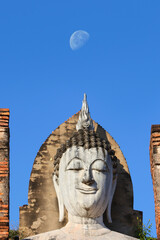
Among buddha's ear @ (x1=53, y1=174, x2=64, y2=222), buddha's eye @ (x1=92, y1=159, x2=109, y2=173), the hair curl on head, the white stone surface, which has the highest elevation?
the hair curl on head

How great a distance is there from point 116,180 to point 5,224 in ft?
9.74

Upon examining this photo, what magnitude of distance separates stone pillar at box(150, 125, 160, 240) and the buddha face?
3.44 feet

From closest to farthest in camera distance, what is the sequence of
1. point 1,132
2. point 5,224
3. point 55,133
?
point 5,224 < point 1,132 < point 55,133

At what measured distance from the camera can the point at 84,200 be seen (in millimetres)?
16828

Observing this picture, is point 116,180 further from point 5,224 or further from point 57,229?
point 5,224

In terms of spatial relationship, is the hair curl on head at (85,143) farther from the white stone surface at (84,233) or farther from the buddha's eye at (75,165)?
the white stone surface at (84,233)

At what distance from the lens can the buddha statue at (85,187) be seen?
55.2 feet

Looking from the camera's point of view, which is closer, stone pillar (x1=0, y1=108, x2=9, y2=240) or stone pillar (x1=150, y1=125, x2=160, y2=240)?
stone pillar (x1=0, y1=108, x2=9, y2=240)

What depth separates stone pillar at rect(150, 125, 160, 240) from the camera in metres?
17.3

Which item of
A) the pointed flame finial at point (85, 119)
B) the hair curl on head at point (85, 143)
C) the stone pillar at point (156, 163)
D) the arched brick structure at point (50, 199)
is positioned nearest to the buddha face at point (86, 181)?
the hair curl on head at point (85, 143)

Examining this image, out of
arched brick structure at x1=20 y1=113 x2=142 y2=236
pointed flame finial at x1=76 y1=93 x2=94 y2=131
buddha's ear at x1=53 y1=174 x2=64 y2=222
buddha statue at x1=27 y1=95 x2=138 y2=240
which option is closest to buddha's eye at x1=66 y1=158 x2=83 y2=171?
buddha statue at x1=27 y1=95 x2=138 y2=240

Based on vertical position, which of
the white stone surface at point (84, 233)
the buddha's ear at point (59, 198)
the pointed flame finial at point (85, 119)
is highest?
the pointed flame finial at point (85, 119)

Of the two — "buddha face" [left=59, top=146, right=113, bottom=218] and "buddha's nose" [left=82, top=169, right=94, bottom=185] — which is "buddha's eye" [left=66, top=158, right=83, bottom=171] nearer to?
"buddha face" [left=59, top=146, right=113, bottom=218]

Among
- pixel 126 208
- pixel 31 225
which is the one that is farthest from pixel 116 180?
pixel 31 225
